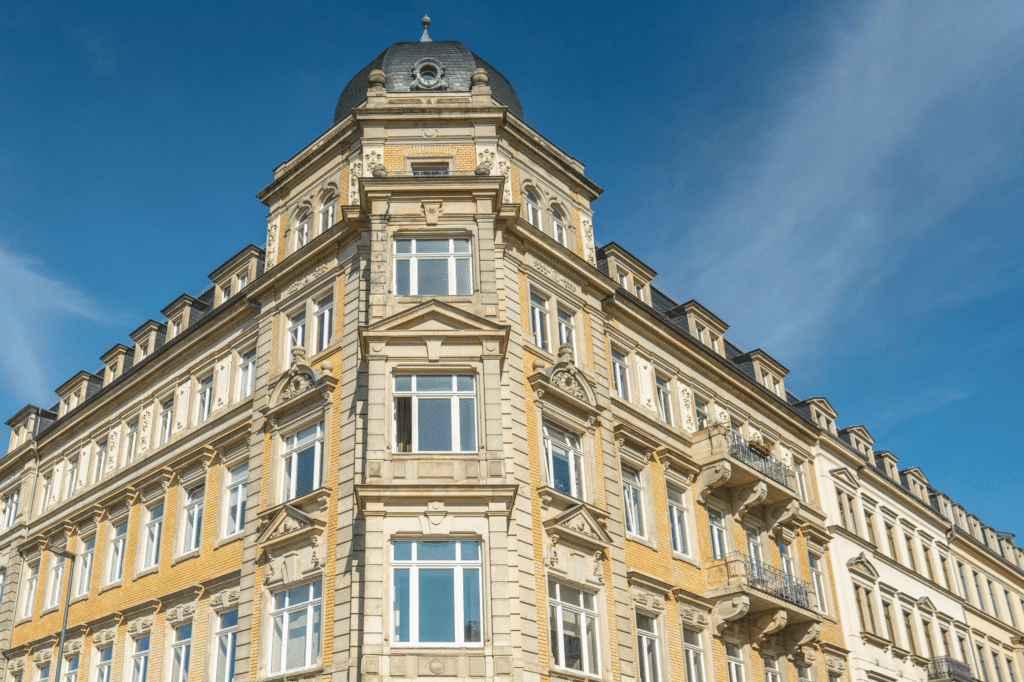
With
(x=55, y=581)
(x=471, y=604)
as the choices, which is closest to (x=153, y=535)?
(x=55, y=581)

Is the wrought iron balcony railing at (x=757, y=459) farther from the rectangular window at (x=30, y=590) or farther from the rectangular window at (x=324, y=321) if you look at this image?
the rectangular window at (x=30, y=590)

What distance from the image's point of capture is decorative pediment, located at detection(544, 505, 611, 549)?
25.1m

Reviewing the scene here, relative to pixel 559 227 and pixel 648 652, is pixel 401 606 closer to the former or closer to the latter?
pixel 648 652

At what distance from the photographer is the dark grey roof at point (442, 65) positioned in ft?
102

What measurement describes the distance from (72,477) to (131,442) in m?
4.80

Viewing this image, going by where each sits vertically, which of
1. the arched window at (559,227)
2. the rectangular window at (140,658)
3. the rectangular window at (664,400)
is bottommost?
the rectangular window at (140,658)

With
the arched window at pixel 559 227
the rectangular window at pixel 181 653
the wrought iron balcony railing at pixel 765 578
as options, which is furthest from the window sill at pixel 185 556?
the wrought iron balcony railing at pixel 765 578

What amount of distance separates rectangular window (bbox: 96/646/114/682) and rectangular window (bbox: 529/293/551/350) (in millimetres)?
17166

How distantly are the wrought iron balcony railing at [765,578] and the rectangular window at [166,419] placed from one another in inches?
749

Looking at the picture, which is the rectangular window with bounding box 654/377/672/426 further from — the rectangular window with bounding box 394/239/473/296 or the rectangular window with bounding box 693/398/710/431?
the rectangular window with bounding box 394/239/473/296

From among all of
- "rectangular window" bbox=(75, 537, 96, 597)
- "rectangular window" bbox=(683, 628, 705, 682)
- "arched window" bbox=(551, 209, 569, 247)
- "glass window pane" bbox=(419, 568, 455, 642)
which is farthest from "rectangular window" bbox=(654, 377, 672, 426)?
"rectangular window" bbox=(75, 537, 96, 597)

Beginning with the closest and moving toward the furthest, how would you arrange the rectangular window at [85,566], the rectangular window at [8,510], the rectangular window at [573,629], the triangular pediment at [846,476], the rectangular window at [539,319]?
1. the rectangular window at [573,629]
2. the rectangular window at [539,319]
3. the rectangular window at [85,566]
4. the triangular pediment at [846,476]
5. the rectangular window at [8,510]

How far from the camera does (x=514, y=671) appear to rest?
2186 centimetres

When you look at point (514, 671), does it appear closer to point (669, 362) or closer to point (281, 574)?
point (281, 574)
